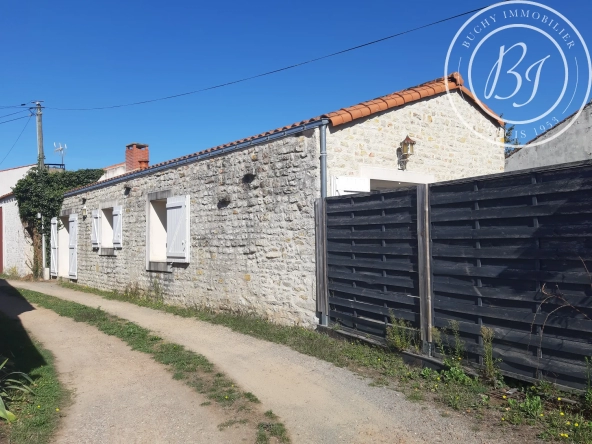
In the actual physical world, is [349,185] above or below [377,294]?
above

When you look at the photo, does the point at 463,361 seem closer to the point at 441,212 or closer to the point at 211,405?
the point at 441,212

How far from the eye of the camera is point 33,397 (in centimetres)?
490

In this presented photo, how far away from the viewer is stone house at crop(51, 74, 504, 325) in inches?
294

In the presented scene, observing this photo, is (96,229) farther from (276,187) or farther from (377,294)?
(377,294)

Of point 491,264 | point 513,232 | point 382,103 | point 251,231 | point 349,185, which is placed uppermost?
point 382,103

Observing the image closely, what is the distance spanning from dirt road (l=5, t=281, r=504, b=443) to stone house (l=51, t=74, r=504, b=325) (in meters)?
1.30

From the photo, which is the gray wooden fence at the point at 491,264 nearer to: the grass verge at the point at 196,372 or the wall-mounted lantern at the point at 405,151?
the grass verge at the point at 196,372

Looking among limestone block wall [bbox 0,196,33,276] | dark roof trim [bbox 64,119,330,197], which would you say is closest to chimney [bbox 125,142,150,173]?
dark roof trim [bbox 64,119,330,197]

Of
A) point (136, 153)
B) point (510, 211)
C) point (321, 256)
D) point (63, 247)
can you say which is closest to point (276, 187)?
point (321, 256)

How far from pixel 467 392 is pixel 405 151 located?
15.7 ft

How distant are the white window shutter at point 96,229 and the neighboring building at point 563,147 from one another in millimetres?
11356

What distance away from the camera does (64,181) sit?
18359 mm

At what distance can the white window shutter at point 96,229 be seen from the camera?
1422 cm

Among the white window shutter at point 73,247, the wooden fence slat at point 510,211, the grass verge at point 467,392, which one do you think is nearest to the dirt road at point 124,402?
the grass verge at point 467,392
